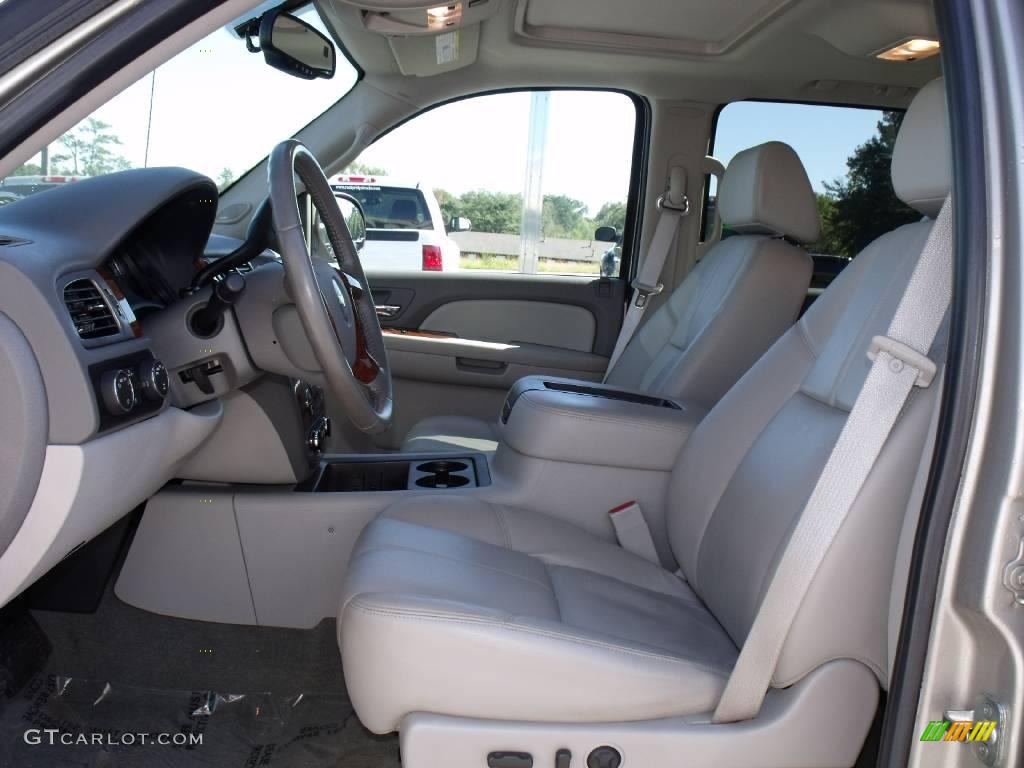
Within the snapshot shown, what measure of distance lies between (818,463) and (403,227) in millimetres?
2844

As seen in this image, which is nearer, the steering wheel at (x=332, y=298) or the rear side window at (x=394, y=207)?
the steering wheel at (x=332, y=298)

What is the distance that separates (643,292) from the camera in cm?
310

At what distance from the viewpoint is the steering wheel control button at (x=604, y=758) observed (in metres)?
1.15

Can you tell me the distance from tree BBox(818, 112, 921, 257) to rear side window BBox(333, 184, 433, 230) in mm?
1642

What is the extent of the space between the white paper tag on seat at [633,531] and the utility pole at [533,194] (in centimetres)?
176

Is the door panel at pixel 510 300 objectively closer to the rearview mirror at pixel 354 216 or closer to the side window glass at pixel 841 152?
the side window glass at pixel 841 152

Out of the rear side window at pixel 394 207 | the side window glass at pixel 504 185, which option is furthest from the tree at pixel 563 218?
the rear side window at pixel 394 207

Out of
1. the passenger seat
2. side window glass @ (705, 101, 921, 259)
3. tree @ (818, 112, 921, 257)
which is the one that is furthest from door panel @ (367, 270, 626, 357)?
the passenger seat

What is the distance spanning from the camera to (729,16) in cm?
240

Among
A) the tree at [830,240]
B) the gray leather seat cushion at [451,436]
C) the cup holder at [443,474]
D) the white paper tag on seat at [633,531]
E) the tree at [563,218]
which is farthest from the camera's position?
the tree at [563,218]

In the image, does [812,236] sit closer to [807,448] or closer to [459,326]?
[807,448]

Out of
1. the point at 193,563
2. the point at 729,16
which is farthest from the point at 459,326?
the point at 193,563

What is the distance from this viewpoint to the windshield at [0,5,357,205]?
4.61ft

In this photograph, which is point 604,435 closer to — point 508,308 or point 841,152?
point 508,308
